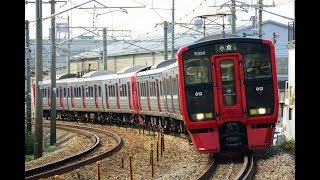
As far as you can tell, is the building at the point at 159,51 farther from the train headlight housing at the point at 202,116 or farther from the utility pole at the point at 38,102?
the train headlight housing at the point at 202,116

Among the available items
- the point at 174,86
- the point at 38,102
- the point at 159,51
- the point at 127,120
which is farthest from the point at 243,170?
the point at 159,51

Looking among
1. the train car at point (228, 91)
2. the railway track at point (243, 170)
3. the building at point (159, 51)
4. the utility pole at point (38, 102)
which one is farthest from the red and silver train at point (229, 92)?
the building at point (159, 51)

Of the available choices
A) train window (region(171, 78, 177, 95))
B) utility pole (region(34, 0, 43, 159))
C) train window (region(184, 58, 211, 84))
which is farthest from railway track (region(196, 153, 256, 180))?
utility pole (region(34, 0, 43, 159))

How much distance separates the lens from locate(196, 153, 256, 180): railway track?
995 centimetres

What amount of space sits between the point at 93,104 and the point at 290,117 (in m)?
10.6

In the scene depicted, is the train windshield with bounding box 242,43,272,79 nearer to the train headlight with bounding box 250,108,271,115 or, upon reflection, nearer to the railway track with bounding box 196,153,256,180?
the train headlight with bounding box 250,108,271,115

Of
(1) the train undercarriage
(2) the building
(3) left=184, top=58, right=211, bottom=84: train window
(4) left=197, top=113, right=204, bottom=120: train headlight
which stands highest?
(2) the building

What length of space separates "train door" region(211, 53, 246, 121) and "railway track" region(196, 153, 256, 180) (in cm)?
86

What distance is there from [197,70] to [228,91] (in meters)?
0.70

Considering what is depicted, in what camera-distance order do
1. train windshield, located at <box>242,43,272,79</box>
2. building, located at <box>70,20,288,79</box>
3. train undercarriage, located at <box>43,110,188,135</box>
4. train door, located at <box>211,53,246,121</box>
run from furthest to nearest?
building, located at <box>70,20,288,79</box>
train undercarriage, located at <box>43,110,188,135</box>
train windshield, located at <box>242,43,272,79</box>
train door, located at <box>211,53,246,121</box>

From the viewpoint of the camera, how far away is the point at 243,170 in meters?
10.4

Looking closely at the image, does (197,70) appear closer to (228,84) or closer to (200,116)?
(228,84)
